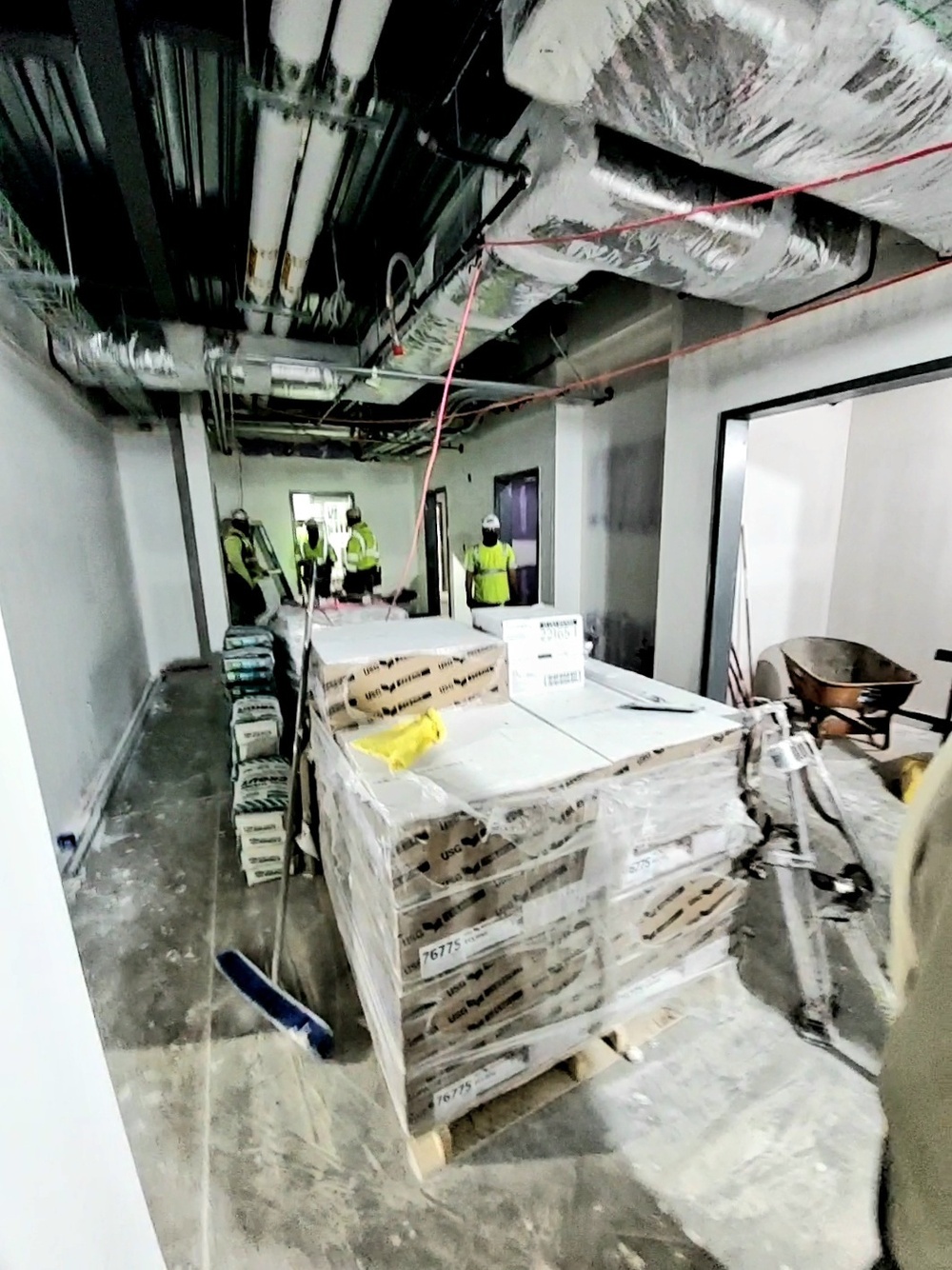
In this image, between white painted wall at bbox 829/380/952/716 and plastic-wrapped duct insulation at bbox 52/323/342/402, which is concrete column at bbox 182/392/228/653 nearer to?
plastic-wrapped duct insulation at bbox 52/323/342/402

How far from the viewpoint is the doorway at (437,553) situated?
7035 mm

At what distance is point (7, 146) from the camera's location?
1945 mm

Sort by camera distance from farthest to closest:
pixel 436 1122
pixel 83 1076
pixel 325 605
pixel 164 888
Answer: pixel 325 605, pixel 164 888, pixel 436 1122, pixel 83 1076

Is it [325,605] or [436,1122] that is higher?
[325,605]

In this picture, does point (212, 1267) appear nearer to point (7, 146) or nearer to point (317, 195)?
point (317, 195)

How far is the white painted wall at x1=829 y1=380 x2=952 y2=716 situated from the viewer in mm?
3543

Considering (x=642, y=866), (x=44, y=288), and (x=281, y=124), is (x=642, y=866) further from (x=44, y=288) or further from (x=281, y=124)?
(x=44, y=288)

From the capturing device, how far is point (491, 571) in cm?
462

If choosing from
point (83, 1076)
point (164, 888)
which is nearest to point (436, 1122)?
point (83, 1076)

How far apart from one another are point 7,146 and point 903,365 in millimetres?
3503

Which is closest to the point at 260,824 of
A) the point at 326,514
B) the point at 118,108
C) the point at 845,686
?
the point at 118,108

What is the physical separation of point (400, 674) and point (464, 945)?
723 mm

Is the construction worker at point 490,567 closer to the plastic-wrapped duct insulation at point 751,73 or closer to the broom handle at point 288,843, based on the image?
the broom handle at point 288,843

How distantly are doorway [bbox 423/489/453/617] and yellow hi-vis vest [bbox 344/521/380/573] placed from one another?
1124mm
